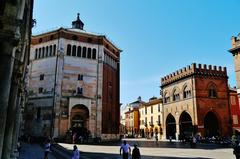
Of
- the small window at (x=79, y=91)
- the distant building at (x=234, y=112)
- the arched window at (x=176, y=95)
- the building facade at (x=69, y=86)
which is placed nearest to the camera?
the building facade at (x=69, y=86)

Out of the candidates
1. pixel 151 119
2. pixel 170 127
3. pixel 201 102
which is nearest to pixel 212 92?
pixel 201 102

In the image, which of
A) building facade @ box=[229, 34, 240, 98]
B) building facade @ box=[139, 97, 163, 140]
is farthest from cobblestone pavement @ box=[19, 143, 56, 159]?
building facade @ box=[139, 97, 163, 140]

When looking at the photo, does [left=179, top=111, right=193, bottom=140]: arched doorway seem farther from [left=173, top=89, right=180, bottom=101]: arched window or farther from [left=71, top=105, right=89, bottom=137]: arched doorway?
[left=71, top=105, right=89, bottom=137]: arched doorway

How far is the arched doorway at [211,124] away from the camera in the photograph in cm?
4009

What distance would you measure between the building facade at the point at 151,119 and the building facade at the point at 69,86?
2524cm

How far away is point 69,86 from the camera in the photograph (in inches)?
1357

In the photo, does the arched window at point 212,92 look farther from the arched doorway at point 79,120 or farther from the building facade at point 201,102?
the arched doorway at point 79,120

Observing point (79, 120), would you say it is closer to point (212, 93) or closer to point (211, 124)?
point (211, 124)

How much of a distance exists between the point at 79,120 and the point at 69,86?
4837mm

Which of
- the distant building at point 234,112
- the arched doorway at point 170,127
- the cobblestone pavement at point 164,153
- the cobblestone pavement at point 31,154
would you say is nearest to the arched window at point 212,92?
the distant building at point 234,112

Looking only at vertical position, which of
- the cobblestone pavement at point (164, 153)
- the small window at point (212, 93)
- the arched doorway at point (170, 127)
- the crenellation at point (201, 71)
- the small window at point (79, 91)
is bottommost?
the cobblestone pavement at point (164, 153)

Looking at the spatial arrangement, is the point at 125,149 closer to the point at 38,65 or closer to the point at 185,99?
the point at 38,65

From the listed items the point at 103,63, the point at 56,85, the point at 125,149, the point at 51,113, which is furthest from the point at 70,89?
the point at 125,149

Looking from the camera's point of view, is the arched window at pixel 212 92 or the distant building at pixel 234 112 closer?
the arched window at pixel 212 92
